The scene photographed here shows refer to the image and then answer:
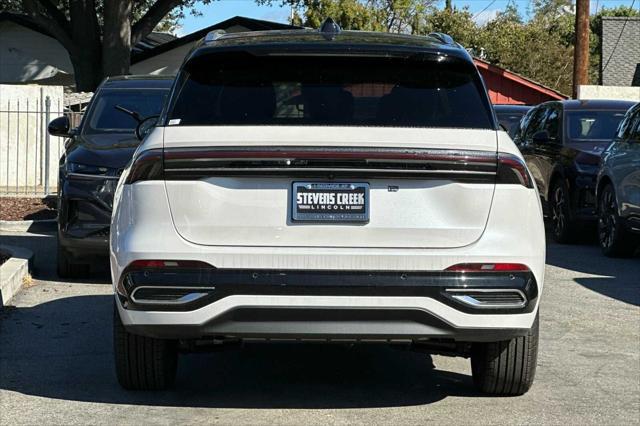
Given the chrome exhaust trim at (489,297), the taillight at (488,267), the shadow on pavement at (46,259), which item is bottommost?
the shadow on pavement at (46,259)

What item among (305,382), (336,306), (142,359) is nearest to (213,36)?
(142,359)

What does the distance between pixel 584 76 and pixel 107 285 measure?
21.6m

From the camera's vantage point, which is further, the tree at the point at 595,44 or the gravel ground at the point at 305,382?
the tree at the point at 595,44

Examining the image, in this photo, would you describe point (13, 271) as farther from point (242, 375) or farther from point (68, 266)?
point (242, 375)

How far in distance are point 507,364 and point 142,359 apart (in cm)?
196

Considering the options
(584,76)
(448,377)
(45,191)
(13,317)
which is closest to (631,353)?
(448,377)

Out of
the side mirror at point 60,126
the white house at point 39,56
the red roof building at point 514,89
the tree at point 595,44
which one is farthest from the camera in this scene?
the tree at point 595,44

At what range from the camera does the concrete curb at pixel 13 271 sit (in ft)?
31.1

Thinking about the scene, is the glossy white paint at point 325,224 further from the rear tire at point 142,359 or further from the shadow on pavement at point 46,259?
the shadow on pavement at point 46,259

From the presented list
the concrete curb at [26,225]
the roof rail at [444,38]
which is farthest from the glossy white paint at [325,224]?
the concrete curb at [26,225]

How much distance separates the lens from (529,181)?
5801 mm

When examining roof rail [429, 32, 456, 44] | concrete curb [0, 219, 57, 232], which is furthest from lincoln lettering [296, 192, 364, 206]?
concrete curb [0, 219, 57, 232]

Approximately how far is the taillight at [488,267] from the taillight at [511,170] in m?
0.41

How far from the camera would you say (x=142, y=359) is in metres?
6.30
